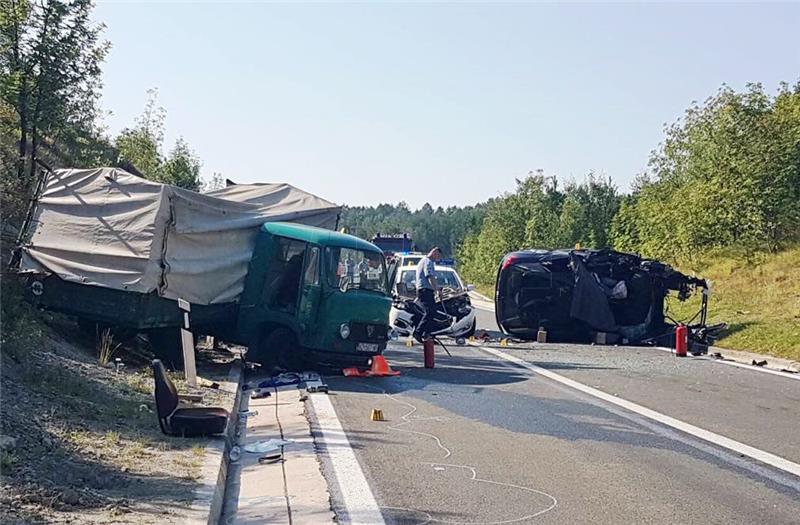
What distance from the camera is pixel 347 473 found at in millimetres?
7871

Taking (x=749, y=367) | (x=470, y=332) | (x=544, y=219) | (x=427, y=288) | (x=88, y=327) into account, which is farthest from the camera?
(x=544, y=219)

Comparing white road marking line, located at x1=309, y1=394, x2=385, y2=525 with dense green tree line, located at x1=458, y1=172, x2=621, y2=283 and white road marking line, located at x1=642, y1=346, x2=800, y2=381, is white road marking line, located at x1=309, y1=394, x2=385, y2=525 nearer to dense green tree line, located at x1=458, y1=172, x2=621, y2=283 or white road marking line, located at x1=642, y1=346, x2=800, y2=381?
white road marking line, located at x1=642, y1=346, x2=800, y2=381

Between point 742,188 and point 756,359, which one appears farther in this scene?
point 742,188

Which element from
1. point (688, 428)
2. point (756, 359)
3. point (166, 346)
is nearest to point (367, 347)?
point (166, 346)

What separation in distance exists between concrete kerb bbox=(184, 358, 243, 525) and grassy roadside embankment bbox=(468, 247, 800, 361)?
12545 millimetres

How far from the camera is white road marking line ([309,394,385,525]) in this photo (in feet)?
21.6

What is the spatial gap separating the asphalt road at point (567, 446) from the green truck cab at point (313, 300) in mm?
686

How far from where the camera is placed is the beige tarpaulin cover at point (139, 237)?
523 inches

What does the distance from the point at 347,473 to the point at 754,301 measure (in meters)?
19.2

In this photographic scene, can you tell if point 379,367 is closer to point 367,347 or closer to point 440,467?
point 367,347

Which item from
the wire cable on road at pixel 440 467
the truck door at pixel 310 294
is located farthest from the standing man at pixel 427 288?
the wire cable on road at pixel 440 467

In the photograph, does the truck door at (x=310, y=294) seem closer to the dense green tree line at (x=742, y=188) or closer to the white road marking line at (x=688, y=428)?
the white road marking line at (x=688, y=428)

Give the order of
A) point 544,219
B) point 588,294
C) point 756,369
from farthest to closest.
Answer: point 544,219
point 588,294
point 756,369

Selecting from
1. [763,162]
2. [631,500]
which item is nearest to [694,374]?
[631,500]
